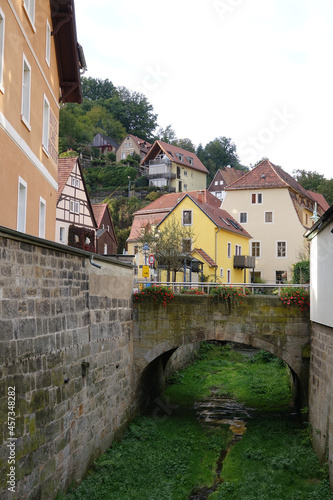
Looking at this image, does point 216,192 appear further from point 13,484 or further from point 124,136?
point 13,484

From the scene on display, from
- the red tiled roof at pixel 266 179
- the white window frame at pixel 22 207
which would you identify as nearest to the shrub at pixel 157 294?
the white window frame at pixel 22 207

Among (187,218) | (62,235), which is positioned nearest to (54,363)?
(62,235)

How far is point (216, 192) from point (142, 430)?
6455cm


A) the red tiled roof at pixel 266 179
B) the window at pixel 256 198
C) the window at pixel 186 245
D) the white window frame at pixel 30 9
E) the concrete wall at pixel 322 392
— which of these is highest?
the red tiled roof at pixel 266 179

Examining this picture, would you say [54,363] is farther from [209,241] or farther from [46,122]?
[209,241]

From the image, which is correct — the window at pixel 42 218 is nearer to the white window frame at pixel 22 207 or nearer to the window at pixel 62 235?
the white window frame at pixel 22 207

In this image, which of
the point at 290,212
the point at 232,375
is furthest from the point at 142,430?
the point at 290,212

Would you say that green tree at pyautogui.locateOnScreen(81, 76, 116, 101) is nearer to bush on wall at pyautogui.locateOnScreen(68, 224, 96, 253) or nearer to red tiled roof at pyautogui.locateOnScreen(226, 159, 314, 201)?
red tiled roof at pyautogui.locateOnScreen(226, 159, 314, 201)

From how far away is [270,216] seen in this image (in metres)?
45.2

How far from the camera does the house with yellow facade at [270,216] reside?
44344 millimetres

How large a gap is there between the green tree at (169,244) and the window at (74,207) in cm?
422

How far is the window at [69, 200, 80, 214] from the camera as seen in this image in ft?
101

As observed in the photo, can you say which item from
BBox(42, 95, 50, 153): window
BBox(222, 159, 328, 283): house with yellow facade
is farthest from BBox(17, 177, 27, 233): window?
BBox(222, 159, 328, 283): house with yellow facade

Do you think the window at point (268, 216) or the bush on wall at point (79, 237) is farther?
the window at point (268, 216)
